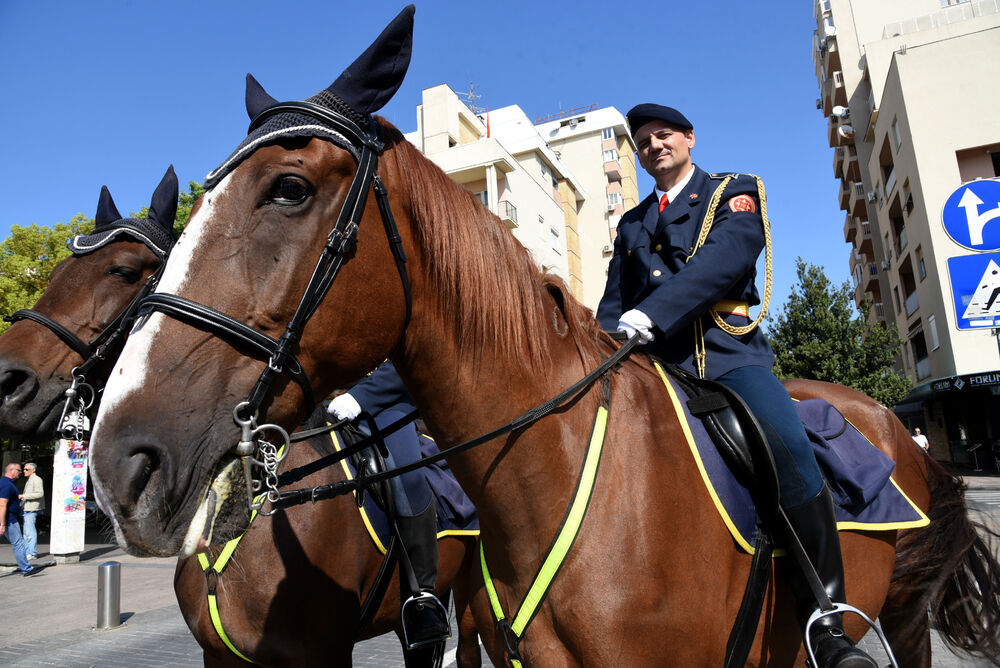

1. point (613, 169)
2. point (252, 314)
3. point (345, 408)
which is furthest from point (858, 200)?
point (252, 314)

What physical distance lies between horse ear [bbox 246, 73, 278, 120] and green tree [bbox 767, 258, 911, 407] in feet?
86.9

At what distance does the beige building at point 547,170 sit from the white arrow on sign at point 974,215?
1820cm

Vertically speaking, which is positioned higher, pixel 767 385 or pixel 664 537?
pixel 767 385

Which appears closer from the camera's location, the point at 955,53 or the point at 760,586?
the point at 760,586

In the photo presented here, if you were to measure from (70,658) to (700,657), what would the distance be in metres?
7.54

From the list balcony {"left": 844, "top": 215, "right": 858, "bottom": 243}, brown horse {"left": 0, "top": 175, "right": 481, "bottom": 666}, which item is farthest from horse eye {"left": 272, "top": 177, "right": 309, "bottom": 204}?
balcony {"left": 844, "top": 215, "right": 858, "bottom": 243}

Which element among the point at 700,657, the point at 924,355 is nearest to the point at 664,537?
the point at 700,657

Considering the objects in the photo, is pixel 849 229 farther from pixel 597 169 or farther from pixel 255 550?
pixel 255 550

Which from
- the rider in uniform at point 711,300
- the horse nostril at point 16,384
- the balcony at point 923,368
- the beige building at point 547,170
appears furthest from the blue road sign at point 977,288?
the balcony at point 923,368

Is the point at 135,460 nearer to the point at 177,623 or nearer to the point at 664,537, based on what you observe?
the point at 664,537

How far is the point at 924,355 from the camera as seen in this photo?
30.7 meters

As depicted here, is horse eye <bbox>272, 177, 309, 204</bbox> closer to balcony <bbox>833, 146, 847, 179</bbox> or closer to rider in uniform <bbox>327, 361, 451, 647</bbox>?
rider in uniform <bbox>327, 361, 451, 647</bbox>

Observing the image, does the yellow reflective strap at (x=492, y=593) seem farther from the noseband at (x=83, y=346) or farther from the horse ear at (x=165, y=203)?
the horse ear at (x=165, y=203)

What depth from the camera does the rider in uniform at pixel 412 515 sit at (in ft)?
11.4
